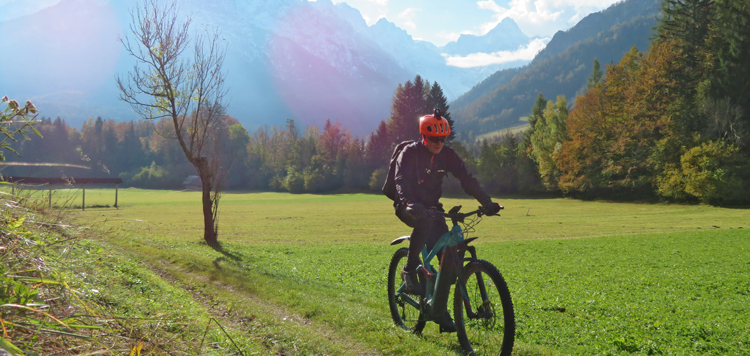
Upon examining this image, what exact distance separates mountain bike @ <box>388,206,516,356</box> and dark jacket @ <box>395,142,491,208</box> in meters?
0.42

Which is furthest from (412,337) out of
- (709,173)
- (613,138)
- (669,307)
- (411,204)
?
(613,138)

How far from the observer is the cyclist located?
196 inches

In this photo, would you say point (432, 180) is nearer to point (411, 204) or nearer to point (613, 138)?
point (411, 204)

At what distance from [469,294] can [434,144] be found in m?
1.83

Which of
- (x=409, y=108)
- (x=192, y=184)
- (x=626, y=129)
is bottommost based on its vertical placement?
(x=192, y=184)

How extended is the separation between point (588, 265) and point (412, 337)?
38.0 ft

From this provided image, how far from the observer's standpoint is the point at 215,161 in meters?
17.6

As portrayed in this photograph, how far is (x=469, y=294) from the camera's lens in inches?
183

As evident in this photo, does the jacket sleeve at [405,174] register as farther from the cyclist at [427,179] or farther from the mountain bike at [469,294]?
the mountain bike at [469,294]

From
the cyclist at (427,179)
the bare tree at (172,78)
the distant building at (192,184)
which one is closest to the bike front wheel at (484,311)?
the cyclist at (427,179)

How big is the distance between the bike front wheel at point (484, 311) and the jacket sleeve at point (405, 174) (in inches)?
42.0

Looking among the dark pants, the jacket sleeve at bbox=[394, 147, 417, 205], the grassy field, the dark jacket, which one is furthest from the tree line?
the jacket sleeve at bbox=[394, 147, 417, 205]

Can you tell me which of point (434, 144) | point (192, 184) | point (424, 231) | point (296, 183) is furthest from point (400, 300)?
point (192, 184)

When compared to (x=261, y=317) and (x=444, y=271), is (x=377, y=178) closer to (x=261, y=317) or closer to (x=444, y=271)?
(x=261, y=317)
